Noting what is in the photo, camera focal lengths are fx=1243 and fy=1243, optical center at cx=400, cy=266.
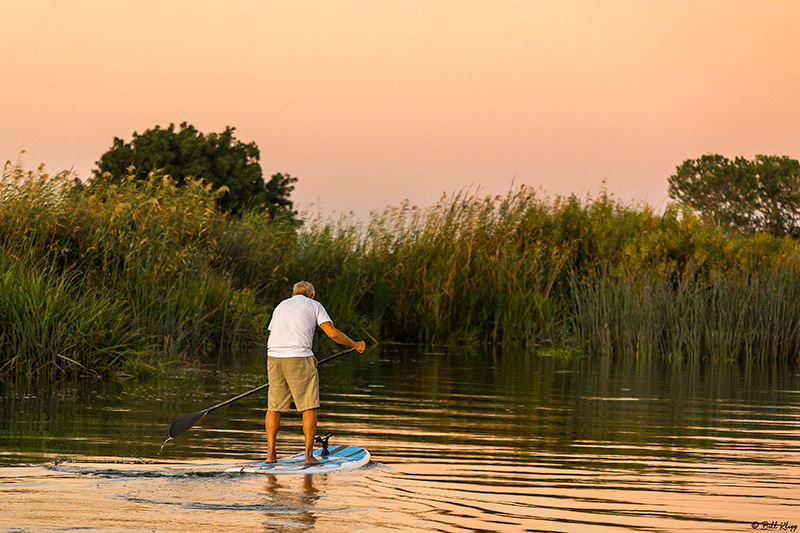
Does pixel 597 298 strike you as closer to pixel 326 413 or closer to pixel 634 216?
pixel 634 216

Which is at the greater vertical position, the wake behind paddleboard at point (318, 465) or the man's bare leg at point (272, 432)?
the man's bare leg at point (272, 432)

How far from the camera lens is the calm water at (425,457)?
319 inches

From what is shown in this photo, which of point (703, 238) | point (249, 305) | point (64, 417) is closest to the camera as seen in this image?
point (64, 417)

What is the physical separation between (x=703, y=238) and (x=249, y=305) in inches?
496

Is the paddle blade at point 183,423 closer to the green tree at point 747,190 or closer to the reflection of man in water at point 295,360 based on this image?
the reflection of man in water at point 295,360

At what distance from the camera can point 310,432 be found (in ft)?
34.2

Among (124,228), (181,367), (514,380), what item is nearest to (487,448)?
(514,380)

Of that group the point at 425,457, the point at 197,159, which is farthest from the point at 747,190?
the point at 425,457

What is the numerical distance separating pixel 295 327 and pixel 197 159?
33904mm

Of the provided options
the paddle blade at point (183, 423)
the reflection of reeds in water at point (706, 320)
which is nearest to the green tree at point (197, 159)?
the reflection of reeds in water at point (706, 320)

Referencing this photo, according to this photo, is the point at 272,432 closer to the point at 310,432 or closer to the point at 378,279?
the point at 310,432

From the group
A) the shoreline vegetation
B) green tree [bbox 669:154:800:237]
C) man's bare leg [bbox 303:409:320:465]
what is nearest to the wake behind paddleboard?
man's bare leg [bbox 303:409:320:465]

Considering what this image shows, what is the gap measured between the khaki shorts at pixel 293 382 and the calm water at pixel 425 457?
69 cm

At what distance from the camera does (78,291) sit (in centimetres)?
1967
